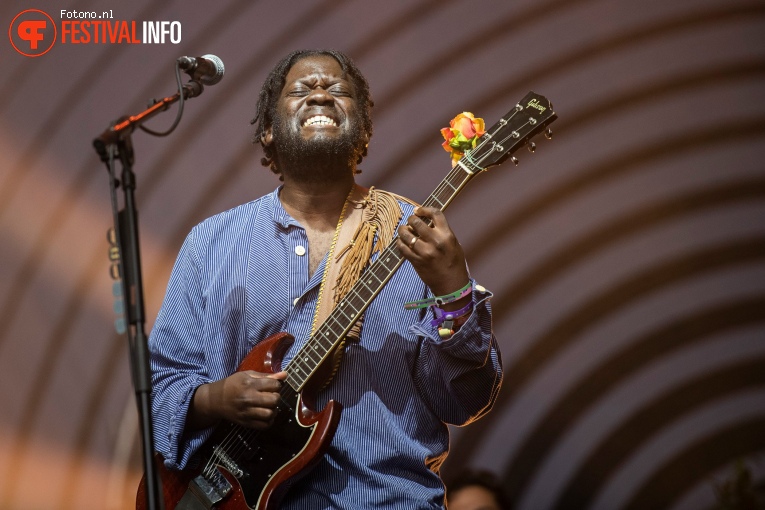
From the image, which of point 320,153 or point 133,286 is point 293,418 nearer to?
point 133,286

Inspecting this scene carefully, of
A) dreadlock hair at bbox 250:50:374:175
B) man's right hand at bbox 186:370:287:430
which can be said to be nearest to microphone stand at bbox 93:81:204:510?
man's right hand at bbox 186:370:287:430

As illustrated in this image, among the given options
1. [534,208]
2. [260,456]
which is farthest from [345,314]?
[534,208]

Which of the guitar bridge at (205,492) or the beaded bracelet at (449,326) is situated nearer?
the beaded bracelet at (449,326)

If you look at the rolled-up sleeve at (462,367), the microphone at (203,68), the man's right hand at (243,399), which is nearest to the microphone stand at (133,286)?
the microphone at (203,68)

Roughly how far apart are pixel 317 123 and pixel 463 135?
469 mm

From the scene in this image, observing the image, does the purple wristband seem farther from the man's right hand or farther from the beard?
the beard

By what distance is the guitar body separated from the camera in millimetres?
2250

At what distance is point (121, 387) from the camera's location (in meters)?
3.56

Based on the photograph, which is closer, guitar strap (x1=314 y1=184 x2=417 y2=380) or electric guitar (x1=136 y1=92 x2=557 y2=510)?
electric guitar (x1=136 y1=92 x2=557 y2=510)

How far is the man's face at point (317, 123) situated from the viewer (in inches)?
106

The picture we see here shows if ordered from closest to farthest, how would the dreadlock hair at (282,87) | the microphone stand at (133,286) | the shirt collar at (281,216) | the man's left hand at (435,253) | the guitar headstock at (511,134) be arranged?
the microphone stand at (133,286), the man's left hand at (435,253), the guitar headstock at (511,134), the shirt collar at (281,216), the dreadlock hair at (282,87)

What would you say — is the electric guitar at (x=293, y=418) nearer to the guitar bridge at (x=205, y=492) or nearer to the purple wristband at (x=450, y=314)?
the guitar bridge at (x=205, y=492)

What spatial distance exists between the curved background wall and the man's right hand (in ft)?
4.34

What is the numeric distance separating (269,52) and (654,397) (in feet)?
6.83
